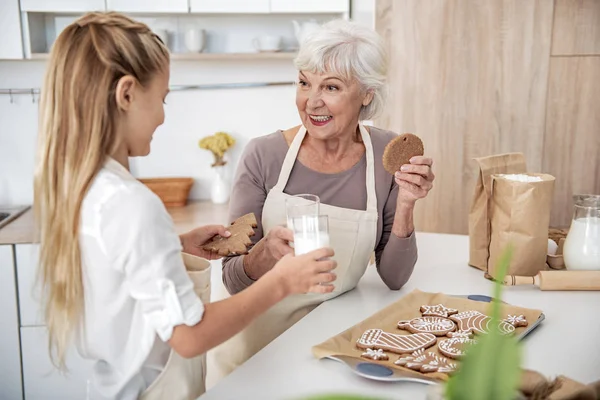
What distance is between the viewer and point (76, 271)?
3.50 ft

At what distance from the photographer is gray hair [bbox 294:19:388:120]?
1.77 meters

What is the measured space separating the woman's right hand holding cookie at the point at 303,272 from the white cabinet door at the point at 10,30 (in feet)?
7.57

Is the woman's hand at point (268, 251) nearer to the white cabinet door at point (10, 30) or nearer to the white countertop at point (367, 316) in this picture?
the white countertop at point (367, 316)

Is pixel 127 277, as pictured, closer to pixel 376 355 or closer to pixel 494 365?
pixel 376 355

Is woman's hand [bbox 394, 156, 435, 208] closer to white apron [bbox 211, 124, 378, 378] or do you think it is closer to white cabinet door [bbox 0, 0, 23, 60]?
white apron [bbox 211, 124, 378, 378]

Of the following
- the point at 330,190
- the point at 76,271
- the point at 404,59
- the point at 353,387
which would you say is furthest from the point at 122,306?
the point at 404,59

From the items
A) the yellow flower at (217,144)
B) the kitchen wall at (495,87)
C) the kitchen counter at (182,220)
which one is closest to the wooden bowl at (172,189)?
the kitchen counter at (182,220)

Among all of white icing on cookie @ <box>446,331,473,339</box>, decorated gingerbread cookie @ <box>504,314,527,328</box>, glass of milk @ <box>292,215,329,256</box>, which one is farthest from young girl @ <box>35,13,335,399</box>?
decorated gingerbread cookie @ <box>504,314,527,328</box>

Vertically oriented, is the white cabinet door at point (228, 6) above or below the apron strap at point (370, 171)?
above

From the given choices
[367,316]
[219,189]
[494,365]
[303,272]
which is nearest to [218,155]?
[219,189]

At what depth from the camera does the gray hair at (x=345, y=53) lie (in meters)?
1.77

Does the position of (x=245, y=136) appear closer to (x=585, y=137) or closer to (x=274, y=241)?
(x=585, y=137)

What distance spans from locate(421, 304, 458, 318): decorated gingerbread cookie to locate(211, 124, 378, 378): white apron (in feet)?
0.83

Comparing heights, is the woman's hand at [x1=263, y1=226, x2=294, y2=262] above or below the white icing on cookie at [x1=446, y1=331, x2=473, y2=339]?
above
